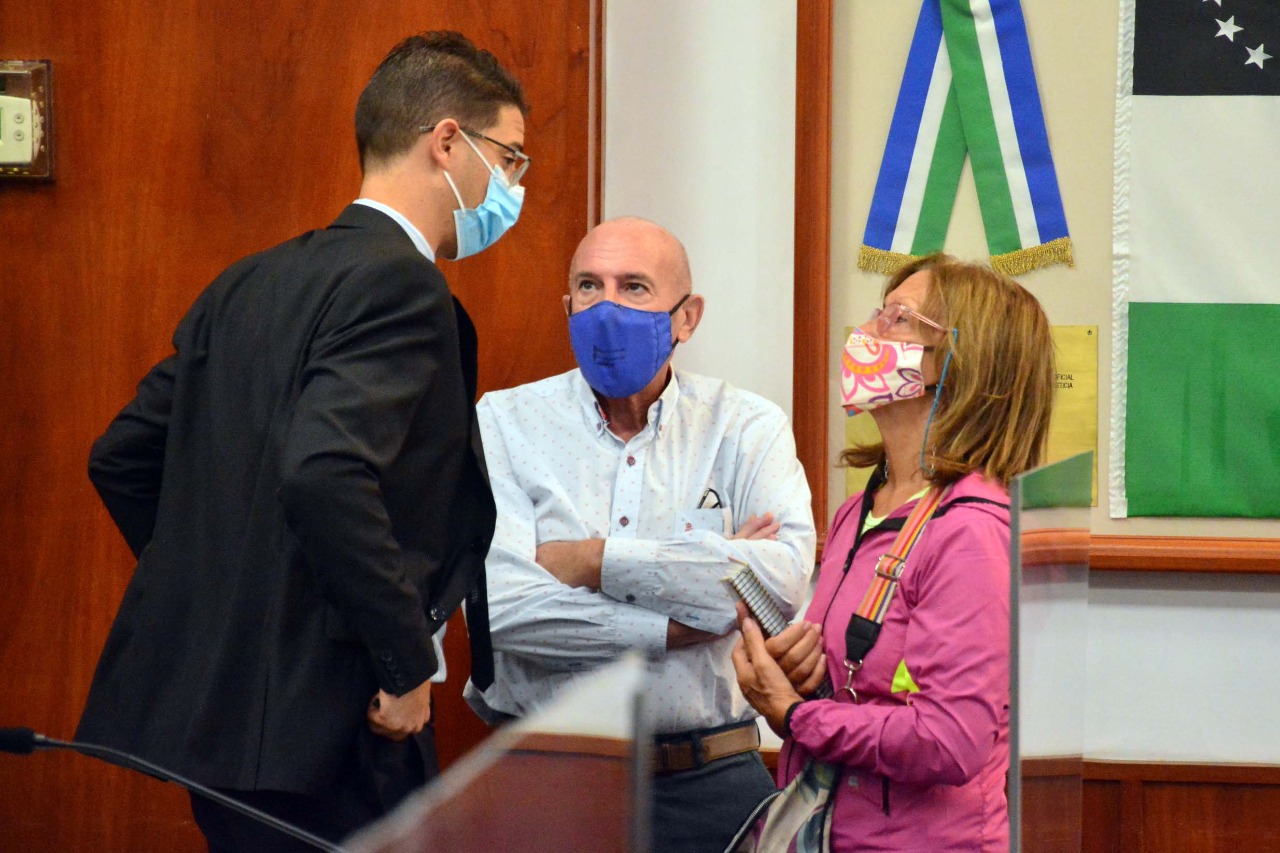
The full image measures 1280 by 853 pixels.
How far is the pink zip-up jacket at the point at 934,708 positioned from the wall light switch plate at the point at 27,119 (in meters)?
2.16

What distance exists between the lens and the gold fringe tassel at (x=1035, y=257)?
10.5ft

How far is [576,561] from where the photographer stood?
2.37 meters

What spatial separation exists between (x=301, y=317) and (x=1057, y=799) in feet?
3.54

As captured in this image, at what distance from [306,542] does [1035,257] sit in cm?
223

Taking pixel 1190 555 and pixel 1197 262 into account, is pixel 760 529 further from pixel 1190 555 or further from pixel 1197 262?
pixel 1197 262

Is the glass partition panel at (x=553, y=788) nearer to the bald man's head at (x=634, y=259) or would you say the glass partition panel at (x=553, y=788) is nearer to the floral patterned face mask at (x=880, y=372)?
the floral patterned face mask at (x=880, y=372)

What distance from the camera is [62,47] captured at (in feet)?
9.65

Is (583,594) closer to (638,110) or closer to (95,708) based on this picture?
(95,708)

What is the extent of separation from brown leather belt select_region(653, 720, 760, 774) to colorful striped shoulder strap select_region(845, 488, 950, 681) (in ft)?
2.26

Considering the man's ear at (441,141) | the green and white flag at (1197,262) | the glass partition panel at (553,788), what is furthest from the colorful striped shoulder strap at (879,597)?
the green and white flag at (1197,262)

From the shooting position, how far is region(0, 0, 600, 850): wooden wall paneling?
294 centimetres

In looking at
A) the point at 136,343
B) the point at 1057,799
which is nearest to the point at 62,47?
the point at 136,343

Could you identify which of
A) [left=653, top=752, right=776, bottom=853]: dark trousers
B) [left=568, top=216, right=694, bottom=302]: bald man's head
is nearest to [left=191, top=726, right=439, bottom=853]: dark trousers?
[left=653, top=752, right=776, bottom=853]: dark trousers

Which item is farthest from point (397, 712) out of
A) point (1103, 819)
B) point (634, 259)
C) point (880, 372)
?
Answer: point (1103, 819)
